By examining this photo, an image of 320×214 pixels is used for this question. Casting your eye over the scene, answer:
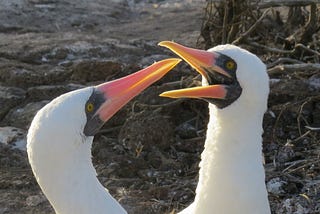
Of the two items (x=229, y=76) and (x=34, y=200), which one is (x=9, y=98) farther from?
(x=229, y=76)

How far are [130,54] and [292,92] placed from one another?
151 inches

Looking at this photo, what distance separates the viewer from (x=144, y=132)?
27.9 feet

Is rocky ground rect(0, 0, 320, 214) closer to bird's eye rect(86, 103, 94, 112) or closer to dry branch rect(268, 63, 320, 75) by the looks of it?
dry branch rect(268, 63, 320, 75)

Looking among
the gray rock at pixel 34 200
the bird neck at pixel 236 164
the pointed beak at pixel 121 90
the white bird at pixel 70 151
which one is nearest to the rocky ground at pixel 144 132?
the gray rock at pixel 34 200

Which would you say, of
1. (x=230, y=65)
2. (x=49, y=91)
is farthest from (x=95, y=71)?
(x=230, y=65)

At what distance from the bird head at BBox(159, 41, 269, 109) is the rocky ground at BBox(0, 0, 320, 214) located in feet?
7.15

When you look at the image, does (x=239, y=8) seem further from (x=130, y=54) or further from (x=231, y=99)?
(x=231, y=99)

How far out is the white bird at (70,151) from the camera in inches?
174

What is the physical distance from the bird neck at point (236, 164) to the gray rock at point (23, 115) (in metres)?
4.51

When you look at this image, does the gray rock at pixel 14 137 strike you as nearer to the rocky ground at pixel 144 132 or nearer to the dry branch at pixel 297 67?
the rocky ground at pixel 144 132

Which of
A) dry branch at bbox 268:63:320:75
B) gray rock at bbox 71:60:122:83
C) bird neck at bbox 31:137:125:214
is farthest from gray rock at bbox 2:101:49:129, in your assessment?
bird neck at bbox 31:137:125:214

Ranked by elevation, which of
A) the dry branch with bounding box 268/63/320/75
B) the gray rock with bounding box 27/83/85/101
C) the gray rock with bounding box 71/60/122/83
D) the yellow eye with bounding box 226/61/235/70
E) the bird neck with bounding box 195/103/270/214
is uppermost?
the yellow eye with bounding box 226/61/235/70

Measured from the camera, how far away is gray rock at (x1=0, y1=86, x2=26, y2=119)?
9921mm

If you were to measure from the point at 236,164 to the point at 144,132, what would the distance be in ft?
11.1
